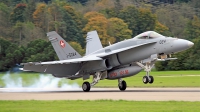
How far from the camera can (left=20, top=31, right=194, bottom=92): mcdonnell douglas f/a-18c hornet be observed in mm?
26000

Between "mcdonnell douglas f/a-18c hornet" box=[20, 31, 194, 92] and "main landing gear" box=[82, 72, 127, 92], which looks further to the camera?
"main landing gear" box=[82, 72, 127, 92]

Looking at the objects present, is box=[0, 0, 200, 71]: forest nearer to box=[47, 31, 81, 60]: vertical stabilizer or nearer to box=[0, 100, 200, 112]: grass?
box=[47, 31, 81, 60]: vertical stabilizer

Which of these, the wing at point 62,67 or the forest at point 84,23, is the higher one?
the forest at point 84,23

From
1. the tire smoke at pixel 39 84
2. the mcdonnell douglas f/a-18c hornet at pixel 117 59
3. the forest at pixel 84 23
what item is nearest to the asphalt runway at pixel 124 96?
the mcdonnell douglas f/a-18c hornet at pixel 117 59

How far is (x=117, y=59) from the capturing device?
89.9 ft

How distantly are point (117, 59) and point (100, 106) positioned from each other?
9.35 meters

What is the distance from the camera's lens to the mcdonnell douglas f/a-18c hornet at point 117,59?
26.0m

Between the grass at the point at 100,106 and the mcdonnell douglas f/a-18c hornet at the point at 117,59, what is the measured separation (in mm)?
6135

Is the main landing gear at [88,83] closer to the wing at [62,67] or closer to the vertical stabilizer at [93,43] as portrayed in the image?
the wing at [62,67]

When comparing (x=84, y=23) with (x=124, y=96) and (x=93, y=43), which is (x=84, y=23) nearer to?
(x=93, y=43)

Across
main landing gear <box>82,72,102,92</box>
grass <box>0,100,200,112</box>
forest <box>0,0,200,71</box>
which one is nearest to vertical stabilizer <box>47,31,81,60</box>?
main landing gear <box>82,72,102,92</box>

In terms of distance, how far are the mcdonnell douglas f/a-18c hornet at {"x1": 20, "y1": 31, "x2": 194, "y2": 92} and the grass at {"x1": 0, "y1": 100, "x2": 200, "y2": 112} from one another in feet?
20.1

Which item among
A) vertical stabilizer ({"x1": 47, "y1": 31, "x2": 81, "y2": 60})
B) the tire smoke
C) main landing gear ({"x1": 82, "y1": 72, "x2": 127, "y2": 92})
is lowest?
main landing gear ({"x1": 82, "y1": 72, "x2": 127, "y2": 92})

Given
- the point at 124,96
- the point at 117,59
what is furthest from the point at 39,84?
the point at 124,96
